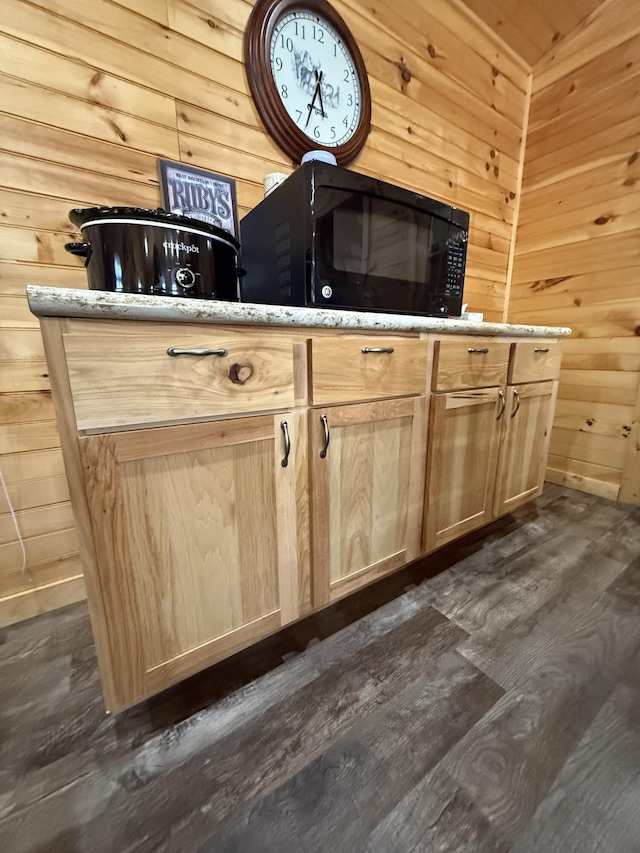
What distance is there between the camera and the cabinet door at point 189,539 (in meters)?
0.64

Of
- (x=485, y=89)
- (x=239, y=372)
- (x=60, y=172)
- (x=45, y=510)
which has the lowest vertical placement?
(x=45, y=510)

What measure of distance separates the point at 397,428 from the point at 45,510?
1.15 metres

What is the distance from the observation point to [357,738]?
2.49 feet

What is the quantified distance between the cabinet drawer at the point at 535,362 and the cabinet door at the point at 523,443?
0.04 m

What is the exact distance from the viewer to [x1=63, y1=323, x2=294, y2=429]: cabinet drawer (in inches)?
22.8

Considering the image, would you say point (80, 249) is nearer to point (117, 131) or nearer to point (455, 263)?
point (117, 131)

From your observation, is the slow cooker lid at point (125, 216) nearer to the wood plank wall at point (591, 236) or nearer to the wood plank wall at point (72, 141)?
the wood plank wall at point (72, 141)

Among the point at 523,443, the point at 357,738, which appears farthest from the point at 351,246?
the point at 357,738

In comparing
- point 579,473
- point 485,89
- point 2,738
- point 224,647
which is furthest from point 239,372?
point 485,89

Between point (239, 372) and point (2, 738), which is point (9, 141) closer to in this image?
point (239, 372)

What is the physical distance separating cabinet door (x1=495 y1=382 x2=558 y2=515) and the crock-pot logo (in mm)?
1194

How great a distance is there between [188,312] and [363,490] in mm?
646

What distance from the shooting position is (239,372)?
28.3 inches

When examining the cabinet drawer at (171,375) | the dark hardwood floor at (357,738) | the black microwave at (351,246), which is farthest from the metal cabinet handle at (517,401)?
the cabinet drawer at (171,375)
